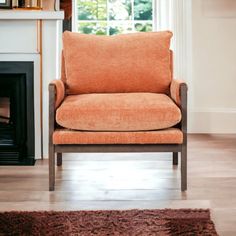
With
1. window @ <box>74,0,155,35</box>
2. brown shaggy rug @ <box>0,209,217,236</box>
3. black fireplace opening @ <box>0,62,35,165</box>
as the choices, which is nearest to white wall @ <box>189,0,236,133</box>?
window @ <box>74,0,155,35</box>

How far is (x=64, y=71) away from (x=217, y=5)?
1.80 m

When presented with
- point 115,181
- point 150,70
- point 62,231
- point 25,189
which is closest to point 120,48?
point 150,70

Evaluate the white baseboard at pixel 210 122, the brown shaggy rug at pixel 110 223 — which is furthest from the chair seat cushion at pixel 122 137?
the white baseboard at pixel 210 122

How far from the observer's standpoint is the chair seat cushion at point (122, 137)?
2.58m

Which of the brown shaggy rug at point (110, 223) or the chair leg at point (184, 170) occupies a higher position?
the chair leg at point (184, 170)

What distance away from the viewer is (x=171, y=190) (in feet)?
8.80

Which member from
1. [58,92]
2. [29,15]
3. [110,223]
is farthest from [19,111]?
[110,223]

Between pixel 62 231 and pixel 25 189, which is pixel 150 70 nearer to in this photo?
pixel 25 189

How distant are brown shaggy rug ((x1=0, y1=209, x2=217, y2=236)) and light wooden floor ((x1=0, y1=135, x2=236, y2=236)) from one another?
0.10 metres

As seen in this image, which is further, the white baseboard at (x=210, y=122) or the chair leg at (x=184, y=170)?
the white baseboard at (x=210, y=122)

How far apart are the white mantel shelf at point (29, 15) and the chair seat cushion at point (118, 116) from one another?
3.18 feet

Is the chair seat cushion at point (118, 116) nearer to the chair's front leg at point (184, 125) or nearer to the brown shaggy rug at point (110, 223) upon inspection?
the chair's front leg at point (184, 125)

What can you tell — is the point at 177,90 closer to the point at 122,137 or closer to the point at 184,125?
the point at 184,125

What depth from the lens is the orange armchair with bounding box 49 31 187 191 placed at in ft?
8.43
